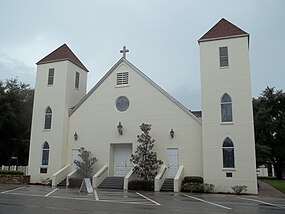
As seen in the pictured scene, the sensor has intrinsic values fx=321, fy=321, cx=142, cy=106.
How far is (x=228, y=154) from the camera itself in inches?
811

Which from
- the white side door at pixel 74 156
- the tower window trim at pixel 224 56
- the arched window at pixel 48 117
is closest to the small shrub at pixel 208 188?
the tower window trim at pixel 224 56

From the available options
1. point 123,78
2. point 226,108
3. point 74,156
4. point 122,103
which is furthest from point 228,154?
point 74,156

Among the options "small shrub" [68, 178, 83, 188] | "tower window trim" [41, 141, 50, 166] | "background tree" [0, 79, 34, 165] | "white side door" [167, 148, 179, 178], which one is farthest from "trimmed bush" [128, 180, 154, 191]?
"background tree" [0, 79, 34, 165]

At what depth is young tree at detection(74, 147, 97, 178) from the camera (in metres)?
23.7

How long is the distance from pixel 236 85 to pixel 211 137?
385cm

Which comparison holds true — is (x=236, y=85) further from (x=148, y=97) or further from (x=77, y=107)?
(x=77, y=107)

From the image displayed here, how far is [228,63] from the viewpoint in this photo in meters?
21.9

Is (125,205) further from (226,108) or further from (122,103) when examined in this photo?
(122,103)

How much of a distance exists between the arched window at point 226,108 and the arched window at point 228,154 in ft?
4.41

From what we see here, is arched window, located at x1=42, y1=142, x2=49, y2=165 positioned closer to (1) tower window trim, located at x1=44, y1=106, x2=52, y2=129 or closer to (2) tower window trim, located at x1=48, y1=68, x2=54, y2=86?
(1) tower window trim, located at x1=44, y1=106, x2=52, y2=129

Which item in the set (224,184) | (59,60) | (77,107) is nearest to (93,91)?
(77,107)

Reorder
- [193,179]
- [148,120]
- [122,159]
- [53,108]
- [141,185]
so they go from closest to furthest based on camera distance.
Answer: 1. [193,179]
2. [141,185]
3. [148,120]
4. [122,159]
5. [53,108]

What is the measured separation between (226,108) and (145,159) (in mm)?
6384

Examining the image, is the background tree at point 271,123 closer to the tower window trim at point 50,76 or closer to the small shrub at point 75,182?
the small shrub at point 75,182
